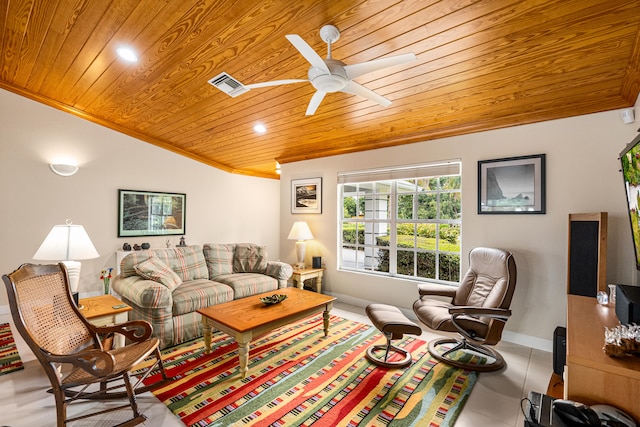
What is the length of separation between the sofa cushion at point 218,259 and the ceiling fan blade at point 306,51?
10.6ft

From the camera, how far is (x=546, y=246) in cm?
299

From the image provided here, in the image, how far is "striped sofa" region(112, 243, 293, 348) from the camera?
2.96 metres

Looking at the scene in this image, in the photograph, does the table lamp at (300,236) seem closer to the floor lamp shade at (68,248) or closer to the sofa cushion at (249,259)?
the sofa cushion at (249,259)

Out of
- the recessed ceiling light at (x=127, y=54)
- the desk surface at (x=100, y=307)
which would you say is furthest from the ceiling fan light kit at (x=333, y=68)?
the desk surface at (x=100, y=307)

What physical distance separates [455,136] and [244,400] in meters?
3.41

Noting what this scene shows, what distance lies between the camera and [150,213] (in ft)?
15.8

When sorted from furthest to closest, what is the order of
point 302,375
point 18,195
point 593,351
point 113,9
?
1. point 18,195
2. point 302,375
3. point 113,9
4. point 593,351

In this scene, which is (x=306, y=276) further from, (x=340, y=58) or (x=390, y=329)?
(x=340, y=58)

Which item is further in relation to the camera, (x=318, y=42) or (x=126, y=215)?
(x=126, y=215)

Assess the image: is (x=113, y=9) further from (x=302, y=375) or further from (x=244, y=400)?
(x=302, y=375)

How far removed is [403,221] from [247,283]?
225 centimetres

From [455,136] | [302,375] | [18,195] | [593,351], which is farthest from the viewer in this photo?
[18,195]

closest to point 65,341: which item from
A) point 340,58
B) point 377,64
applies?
point 377,64

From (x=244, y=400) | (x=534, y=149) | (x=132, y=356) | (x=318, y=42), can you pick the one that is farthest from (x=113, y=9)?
(x=534, y=149)
